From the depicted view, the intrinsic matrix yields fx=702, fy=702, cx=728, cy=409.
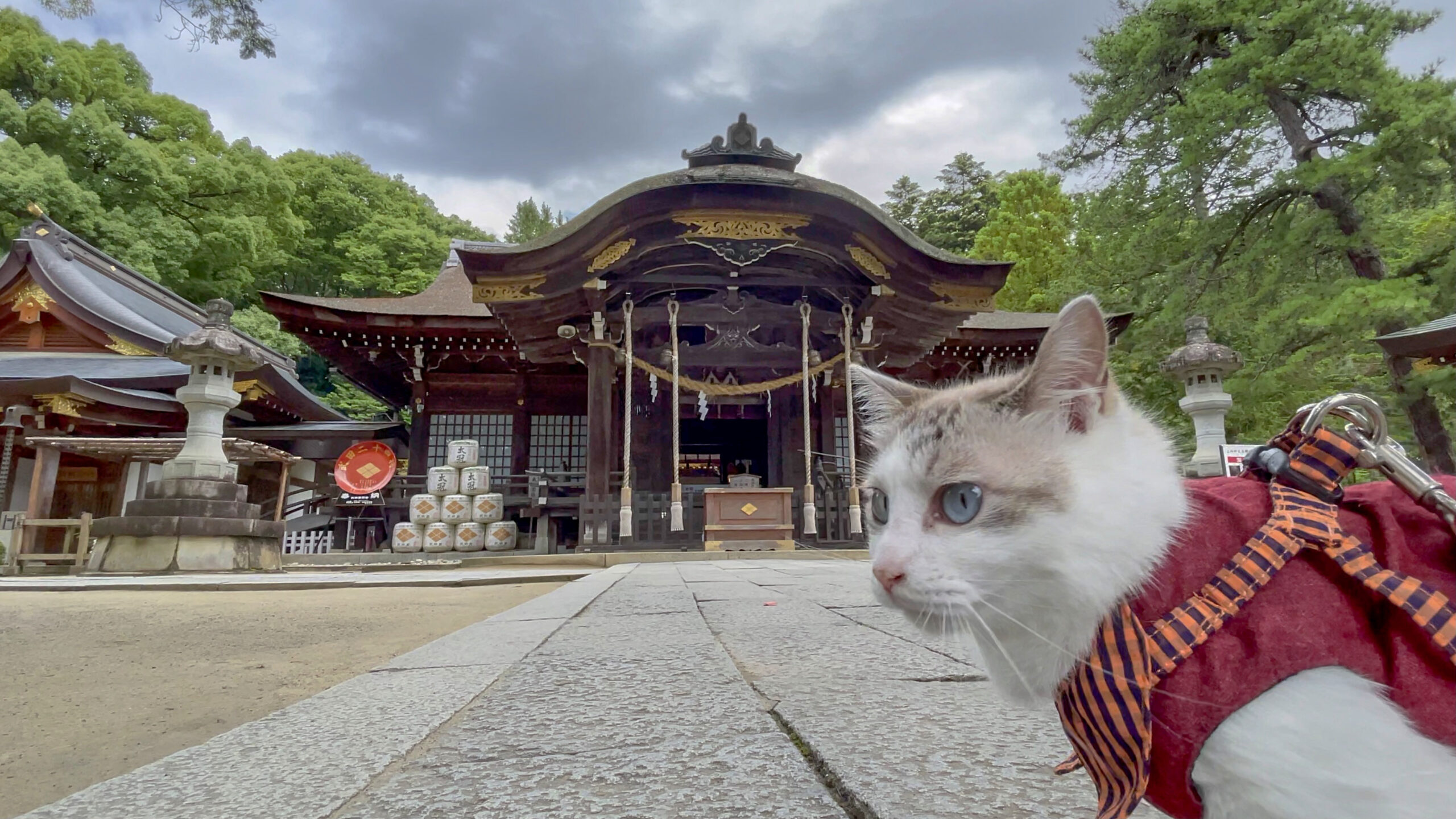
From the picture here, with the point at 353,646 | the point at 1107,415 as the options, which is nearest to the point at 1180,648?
the point at 1107,415

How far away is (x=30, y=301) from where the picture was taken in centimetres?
1297

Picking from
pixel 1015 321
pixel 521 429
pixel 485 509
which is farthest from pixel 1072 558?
pixel 1015 321

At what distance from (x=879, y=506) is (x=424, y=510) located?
33.8 feet

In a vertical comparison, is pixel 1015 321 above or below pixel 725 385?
above

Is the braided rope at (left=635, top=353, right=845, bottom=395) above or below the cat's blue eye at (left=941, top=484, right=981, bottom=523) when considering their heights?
above

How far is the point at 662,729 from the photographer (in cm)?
131

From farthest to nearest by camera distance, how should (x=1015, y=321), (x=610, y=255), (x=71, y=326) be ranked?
(x=1015, y=321) < (x=71, y=326) < (x=610, y=255)

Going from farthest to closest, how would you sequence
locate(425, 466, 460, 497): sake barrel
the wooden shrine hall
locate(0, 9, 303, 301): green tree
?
locate(0, 9, 303, 301): green tree → locate(425, 466, 460, 497): sake barrel → the wooden shrine hall

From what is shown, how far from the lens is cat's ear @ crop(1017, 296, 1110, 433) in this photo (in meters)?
1.05

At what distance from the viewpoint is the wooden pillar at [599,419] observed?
9672 mm

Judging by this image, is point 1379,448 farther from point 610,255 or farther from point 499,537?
point 499,537

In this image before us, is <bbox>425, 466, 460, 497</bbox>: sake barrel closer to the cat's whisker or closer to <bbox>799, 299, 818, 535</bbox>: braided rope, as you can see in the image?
<bbox>799, 299, 818, 535</bbox>: braided rope

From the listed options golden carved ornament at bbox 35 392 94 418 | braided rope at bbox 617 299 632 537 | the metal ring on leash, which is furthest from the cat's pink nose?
golden carved ornament at bbox 35 392 94 418

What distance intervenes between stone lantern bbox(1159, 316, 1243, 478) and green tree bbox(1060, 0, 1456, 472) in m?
2.33
